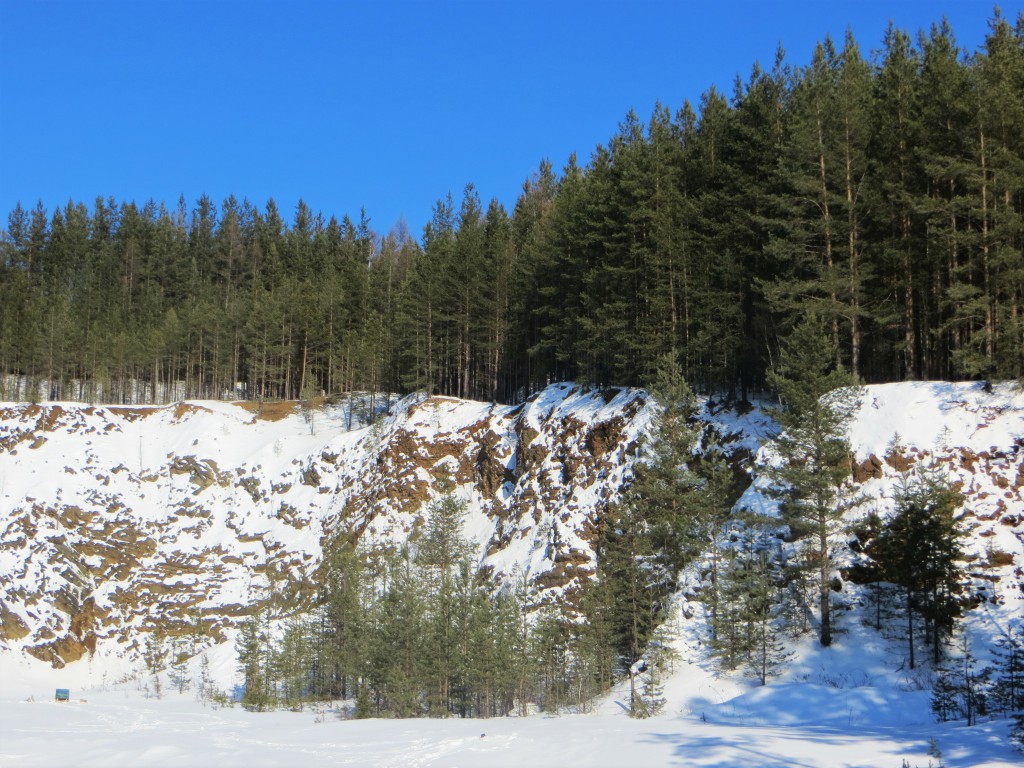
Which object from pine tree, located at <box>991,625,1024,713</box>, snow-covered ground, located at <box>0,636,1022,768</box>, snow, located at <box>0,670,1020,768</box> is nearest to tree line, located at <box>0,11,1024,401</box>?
pine tree, located at <box>991,625,1024,713</box>

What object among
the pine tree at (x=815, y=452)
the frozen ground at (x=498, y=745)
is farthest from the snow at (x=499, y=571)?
the pine tree at (x=815, y=452)

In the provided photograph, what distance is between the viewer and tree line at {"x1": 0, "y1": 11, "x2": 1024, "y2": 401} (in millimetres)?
31625

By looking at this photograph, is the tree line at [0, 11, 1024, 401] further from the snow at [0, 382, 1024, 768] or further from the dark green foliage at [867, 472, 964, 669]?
the dark green foliage at [867, 472, 964, 669]

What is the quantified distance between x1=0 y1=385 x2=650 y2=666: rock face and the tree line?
5357 millimetres

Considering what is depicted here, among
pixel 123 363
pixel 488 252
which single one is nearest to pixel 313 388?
pixel 488 252

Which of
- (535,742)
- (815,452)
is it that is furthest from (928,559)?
(535,742)

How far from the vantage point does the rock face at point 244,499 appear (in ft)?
135

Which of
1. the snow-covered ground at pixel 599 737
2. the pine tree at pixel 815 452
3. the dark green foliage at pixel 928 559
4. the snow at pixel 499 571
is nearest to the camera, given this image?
the snow-covered ground at pixel 599 737

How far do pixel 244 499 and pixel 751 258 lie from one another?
38.0 metres

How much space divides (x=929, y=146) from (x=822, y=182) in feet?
15.1

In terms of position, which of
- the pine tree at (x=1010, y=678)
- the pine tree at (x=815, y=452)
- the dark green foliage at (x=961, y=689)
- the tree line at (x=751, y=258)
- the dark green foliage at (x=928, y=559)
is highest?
the tree line at (x=751, y=258)

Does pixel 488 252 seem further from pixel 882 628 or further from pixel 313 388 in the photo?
pixel 882 628

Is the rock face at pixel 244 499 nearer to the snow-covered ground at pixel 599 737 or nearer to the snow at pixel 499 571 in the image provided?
the snow at pixel 499 571

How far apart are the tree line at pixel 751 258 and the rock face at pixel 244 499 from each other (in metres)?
5.36
